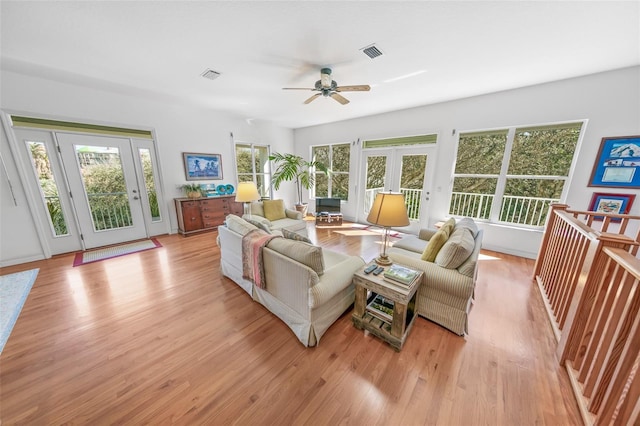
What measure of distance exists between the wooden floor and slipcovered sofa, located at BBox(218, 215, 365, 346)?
138 millimetres

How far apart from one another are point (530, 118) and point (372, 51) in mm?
2853

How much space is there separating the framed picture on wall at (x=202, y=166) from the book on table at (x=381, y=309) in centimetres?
464

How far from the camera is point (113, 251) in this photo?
3.55 meters

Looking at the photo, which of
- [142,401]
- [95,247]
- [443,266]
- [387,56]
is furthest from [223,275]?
[387,56]

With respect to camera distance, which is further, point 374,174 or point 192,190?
point 374,174

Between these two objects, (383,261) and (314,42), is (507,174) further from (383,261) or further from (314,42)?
(314,42)

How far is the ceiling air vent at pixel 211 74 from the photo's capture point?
2.72m

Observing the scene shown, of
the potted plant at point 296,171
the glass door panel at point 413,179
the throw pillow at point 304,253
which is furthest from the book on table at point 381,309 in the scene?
the potted plant at point 296,171

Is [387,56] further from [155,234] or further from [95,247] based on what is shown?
[95,247]

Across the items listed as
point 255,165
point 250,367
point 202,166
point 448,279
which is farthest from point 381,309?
point 255,165

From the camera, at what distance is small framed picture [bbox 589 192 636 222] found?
2.64 metres

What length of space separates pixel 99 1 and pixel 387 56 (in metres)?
2.60

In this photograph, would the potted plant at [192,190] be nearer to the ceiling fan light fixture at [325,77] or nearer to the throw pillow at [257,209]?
the throw pillow at [257,209]

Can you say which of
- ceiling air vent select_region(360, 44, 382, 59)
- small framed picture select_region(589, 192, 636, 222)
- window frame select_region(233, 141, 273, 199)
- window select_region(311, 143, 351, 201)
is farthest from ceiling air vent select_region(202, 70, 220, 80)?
small framed picture select_region(589, 192, 636, 222)
